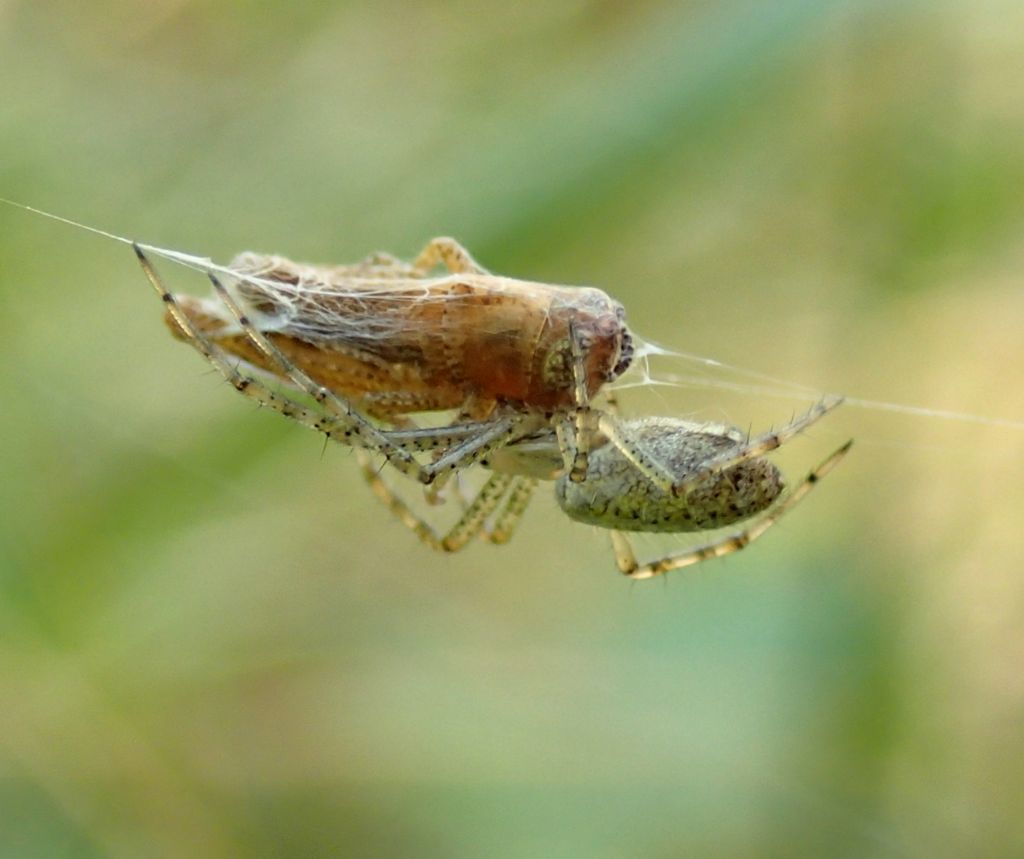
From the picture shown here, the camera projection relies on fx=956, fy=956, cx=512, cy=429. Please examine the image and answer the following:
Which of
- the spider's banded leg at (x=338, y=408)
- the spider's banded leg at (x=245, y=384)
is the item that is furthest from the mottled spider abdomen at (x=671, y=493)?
the spider's banded leg at (x=245, y=384)

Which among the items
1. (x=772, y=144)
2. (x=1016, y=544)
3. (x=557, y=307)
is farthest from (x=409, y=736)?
(x=772, y=144)

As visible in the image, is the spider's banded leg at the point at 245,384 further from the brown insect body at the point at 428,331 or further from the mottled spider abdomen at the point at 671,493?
the mottled spider abdomen at the point at 671,493

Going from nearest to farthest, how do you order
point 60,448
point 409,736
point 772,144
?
point 60,448 < point 409,736 < point 772,144

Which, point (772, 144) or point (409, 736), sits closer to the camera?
point (409, 736)

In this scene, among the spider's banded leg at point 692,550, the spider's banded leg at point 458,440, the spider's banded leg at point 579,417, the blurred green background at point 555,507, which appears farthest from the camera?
the blurred green background at point 555,507

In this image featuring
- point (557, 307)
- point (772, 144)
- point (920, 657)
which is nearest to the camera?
point (557, 307)

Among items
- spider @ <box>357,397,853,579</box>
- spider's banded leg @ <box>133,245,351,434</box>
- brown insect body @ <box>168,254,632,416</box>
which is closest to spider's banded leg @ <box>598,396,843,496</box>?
spider @ <box>357,397,853,579</box>

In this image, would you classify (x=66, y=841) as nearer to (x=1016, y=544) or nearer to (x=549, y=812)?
(x=549, y=812)

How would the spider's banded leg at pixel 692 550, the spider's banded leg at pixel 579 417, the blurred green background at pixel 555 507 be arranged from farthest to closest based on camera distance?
the blurred green background at pixel 555 507
the spider's banded leg at pixel 692 550
the spider's banded leg at pixel 579 417
